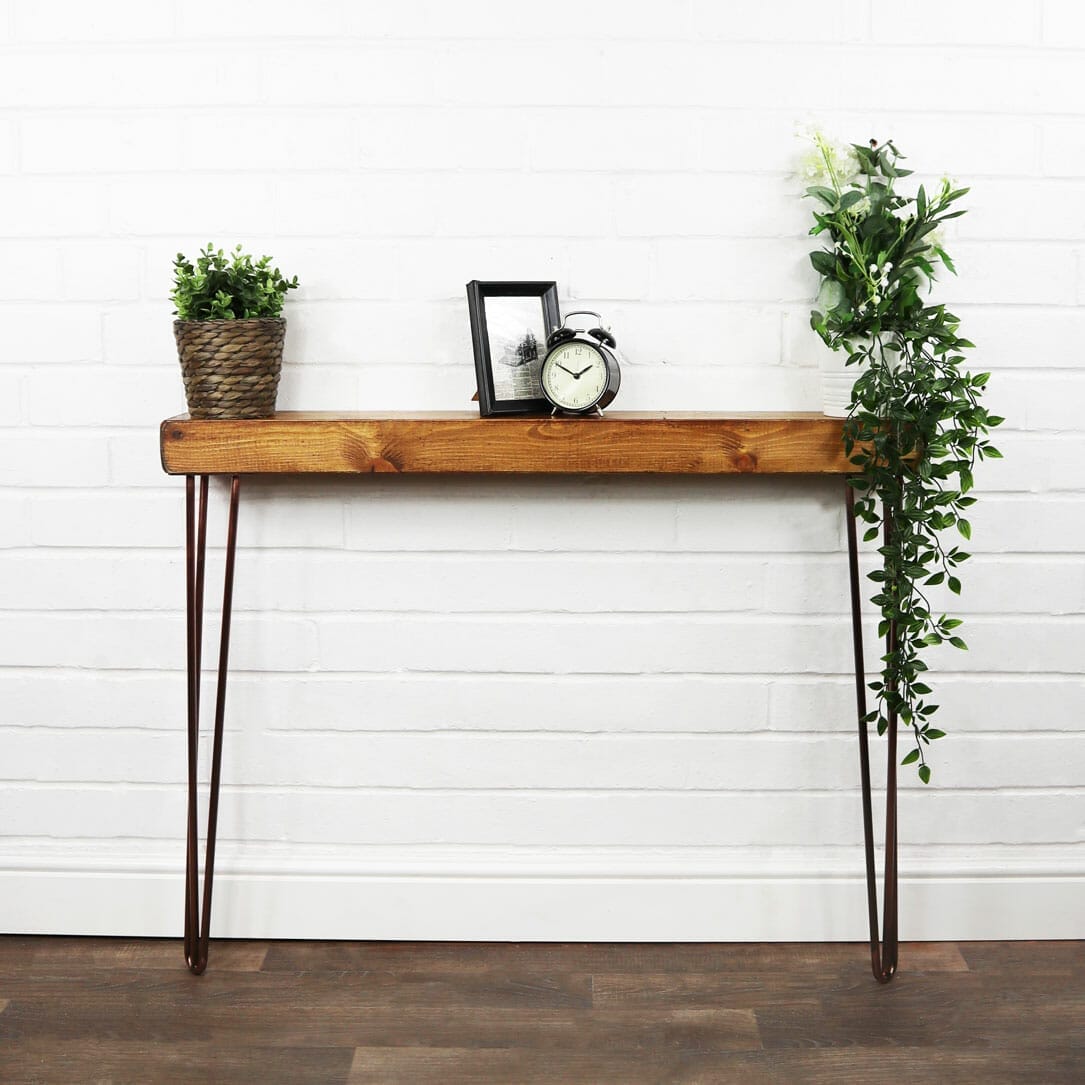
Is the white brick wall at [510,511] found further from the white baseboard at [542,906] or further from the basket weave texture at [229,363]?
the basket weave texture at [229,363]

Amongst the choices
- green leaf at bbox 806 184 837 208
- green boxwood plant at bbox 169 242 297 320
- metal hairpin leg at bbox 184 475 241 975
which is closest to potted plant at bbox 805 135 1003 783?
green leaf at bbox 806 184 837 208

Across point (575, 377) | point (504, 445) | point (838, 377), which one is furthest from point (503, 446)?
point (838, 377)

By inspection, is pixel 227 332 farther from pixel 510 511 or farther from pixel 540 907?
pixel 540 907

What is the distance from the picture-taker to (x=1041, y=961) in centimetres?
187

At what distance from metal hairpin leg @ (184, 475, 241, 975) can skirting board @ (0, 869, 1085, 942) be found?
10 cm

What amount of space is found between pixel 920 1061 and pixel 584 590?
84 cm

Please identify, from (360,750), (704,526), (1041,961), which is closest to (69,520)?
(360,750)

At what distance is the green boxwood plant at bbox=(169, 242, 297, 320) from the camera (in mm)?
1648

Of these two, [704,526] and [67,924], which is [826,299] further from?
[67,924]

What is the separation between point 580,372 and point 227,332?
516 mm

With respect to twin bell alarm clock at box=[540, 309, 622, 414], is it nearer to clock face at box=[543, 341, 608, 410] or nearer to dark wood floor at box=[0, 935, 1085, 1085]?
clock face at box=[543, 341, 608, 410]

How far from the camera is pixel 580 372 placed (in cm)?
168

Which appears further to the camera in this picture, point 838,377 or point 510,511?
point 510,511

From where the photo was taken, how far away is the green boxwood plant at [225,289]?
1.65 metres
